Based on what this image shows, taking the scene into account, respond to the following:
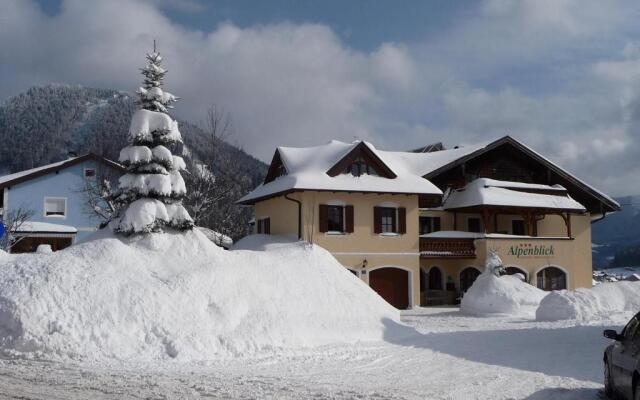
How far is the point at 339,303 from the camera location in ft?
62.7

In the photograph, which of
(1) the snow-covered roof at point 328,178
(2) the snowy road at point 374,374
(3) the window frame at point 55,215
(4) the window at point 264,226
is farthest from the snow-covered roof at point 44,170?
(2) the snowy road at point 374,374

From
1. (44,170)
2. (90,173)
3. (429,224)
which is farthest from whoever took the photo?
(90,173)

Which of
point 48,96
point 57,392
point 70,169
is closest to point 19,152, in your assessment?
point 48,96

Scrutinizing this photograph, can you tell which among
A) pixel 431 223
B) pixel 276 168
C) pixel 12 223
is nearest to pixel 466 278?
pixel 431 223

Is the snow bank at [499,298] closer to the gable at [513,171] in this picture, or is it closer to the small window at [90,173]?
the gable at [513,171]

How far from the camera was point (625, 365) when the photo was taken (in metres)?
9.41

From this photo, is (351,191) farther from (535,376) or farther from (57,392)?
(57,392)

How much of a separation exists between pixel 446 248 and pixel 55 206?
987 inches

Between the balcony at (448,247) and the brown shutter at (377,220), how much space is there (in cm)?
249

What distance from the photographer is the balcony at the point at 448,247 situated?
33.2 metres

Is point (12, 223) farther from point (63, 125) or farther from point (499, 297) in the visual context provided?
point (63, 125)

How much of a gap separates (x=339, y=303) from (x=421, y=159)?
2042cm

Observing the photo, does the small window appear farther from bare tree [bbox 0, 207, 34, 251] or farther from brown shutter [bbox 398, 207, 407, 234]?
brown shutter [bbox 398, 207, 407, 234]

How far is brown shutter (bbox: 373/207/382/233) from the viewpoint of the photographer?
105ft
